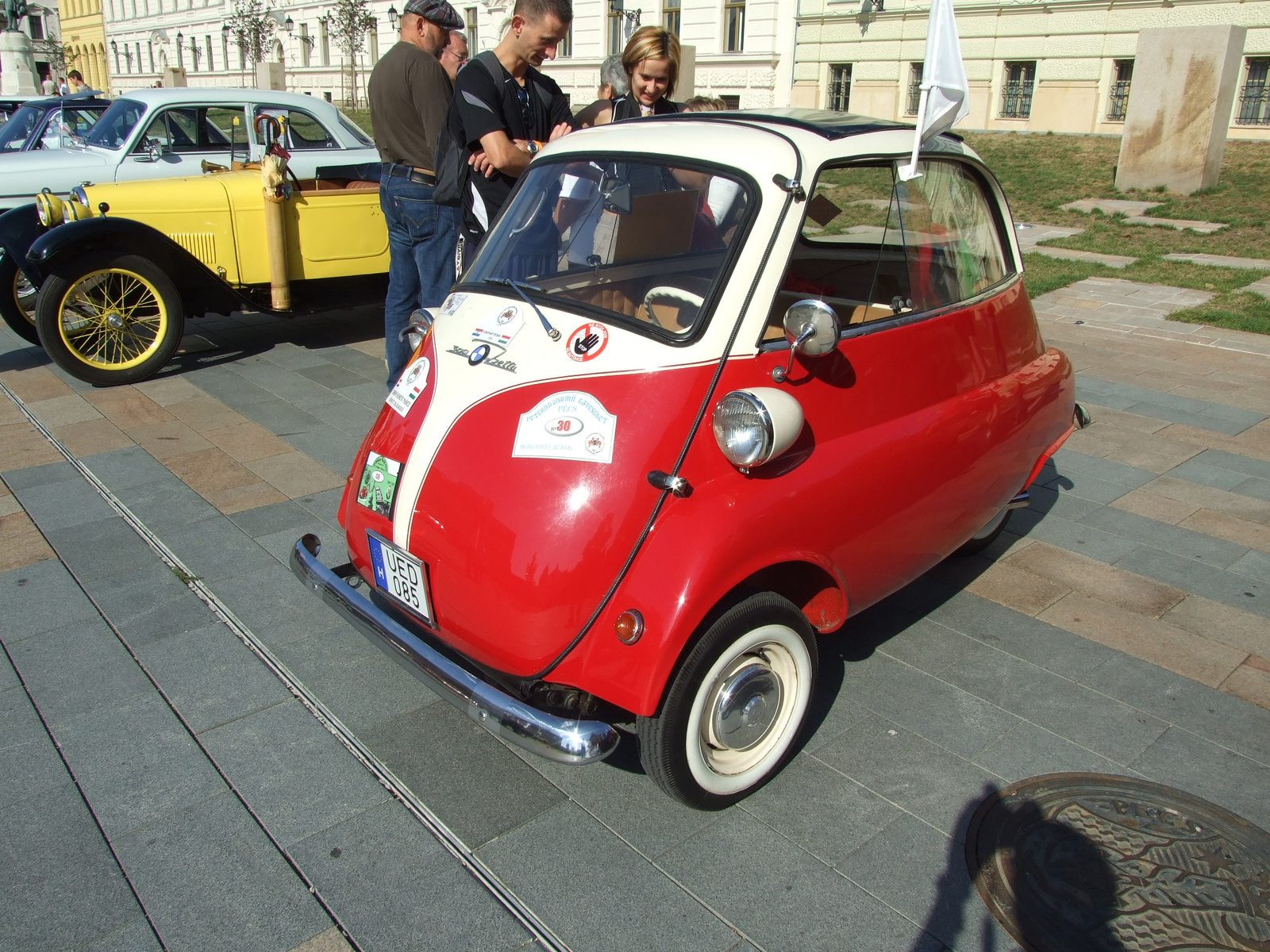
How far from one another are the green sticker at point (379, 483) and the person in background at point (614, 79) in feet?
10.9

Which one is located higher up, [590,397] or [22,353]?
[590,397]

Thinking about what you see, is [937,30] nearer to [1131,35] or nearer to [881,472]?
[881,472]

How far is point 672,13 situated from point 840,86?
7133 mm

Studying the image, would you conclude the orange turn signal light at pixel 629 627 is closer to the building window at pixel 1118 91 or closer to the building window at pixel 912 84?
the building window at pixel 1118 91

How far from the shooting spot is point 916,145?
126 inches

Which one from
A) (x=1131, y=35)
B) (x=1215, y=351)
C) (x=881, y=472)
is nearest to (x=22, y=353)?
(x=881, y=472)

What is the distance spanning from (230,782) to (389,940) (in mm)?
826

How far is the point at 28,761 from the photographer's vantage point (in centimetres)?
293

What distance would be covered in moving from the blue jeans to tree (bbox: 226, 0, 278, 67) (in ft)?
160

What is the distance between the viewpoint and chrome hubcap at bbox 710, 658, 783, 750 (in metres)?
2.75

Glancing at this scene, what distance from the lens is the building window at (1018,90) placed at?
1118 inches

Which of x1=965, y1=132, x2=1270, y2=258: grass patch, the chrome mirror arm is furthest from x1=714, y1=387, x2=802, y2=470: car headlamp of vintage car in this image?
x1=965, y1=132, x2=1270, y2=258: grass patch

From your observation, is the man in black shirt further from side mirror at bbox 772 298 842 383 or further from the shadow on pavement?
the shadow on pavement

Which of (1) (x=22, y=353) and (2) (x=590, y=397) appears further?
(1) (x=22, y=353)
